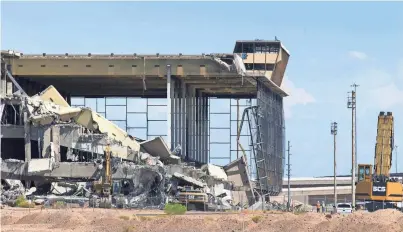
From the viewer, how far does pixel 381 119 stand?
87.8m

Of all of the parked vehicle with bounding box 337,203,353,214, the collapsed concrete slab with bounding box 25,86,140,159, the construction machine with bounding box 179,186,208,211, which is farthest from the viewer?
the collapsed concrete slab with bounding box 25,86,140,159

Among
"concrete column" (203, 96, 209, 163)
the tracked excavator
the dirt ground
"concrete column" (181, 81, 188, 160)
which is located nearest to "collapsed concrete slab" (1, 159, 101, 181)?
"concrete column" (181, 81, 188, 160)

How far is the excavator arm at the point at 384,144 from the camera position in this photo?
8688 centimetres

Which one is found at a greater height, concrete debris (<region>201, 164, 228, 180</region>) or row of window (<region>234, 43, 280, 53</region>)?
row of window (<region>234, 43, 280, 53</region>)

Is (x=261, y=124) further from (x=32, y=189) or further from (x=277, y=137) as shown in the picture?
(x=32, y=189)

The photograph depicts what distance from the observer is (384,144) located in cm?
8725

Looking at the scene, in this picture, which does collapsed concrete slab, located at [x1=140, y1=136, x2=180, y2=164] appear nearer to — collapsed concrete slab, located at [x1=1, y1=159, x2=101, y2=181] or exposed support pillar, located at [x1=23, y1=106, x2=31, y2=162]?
collapsed concrete slab, located at [x1=1, y1=159, x2=101, y2=181]

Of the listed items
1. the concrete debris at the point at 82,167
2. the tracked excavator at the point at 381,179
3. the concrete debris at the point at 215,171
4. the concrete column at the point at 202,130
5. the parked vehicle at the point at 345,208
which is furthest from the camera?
the concrete column at the point at 202,130

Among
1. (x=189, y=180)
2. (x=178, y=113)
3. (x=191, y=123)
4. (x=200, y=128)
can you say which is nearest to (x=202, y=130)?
(x=200, y=128)

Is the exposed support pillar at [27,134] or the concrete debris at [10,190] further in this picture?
the exposed support pillar at [27,134]

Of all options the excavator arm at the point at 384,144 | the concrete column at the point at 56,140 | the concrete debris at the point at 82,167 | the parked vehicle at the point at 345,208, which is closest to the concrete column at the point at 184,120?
the concrete debris at the point at 82,167

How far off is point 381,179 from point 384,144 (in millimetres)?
4092

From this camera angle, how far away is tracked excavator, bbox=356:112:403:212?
83438 millimetres

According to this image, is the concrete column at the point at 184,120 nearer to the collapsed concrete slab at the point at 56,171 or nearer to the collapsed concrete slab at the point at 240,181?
the collapsed concrete slab at the point at 240,181
